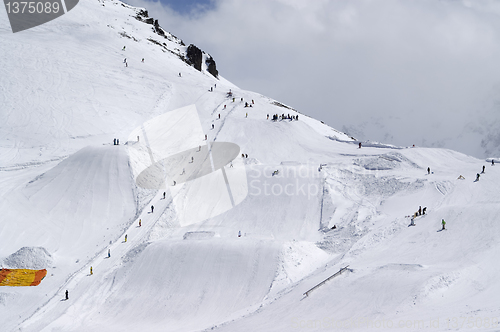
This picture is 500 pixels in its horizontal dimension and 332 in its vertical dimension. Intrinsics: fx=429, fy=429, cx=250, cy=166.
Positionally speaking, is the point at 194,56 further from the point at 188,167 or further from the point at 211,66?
the point at 188,167

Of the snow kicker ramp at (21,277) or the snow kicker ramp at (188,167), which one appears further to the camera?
the snow kicker ramp at (188,167)

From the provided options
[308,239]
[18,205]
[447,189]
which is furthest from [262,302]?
[18,205]

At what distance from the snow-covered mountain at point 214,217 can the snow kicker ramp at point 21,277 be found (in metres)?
0.49

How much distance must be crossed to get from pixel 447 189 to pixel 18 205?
29.9 m

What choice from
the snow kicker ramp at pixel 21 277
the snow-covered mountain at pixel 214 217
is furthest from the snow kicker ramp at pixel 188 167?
the snow kicker ramp at pixel 21 277

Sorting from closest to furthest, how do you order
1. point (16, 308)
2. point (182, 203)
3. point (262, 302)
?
point (262, 302), point (16, 308), point (182, 203)

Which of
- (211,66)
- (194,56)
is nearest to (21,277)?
(194,56)

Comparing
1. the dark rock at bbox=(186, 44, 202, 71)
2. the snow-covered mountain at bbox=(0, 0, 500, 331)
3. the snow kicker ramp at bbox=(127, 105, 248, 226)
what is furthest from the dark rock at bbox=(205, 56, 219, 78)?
the snow kicker ramp at bbox=(127, 105, 248, 226)

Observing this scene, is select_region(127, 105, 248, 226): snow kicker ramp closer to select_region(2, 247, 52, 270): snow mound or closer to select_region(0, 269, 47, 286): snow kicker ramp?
select_region(2, 247, 52, 270): snow mound

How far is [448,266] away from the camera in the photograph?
1878 centimetres

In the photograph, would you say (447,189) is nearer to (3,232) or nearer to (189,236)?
(189,236)

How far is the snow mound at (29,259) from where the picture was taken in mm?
24781

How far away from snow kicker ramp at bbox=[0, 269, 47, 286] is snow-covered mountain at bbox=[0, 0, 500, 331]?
1.60 feet

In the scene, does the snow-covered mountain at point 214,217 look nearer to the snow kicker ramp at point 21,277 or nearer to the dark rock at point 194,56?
the snow kicker ramp at point 21,277
